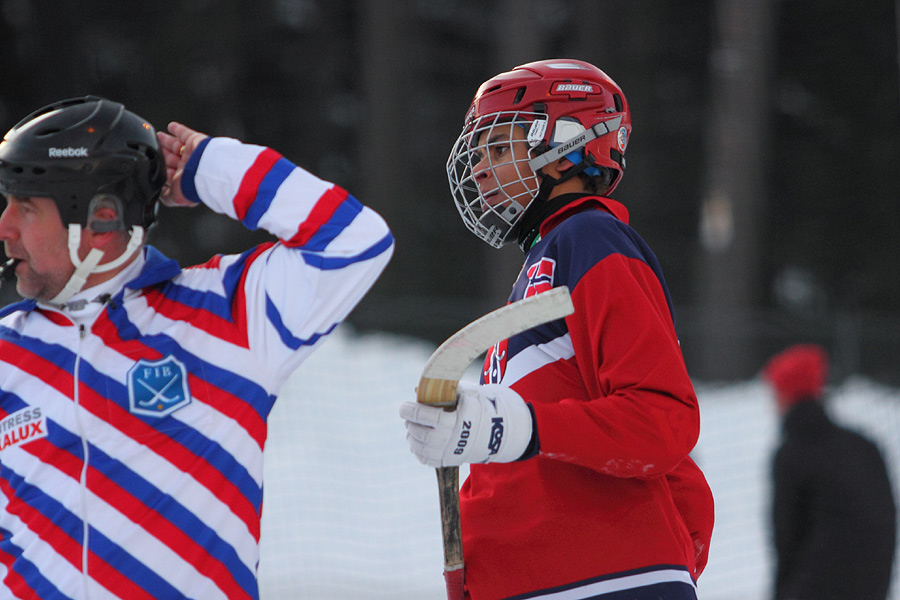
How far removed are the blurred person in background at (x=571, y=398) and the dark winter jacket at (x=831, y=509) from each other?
2201mm

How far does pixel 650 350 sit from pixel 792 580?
9.18ft

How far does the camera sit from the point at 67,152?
5.62ft

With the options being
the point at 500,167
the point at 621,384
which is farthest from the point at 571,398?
the point at 500,167

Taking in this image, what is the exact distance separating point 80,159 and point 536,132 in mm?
880

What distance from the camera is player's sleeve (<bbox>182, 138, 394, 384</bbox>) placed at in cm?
171

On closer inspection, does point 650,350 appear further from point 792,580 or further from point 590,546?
point 792,580

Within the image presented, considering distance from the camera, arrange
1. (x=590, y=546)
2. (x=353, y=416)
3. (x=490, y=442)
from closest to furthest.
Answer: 1. (x=490, y=442)
2. (x=590, y=546)
3. (x=353, y=416)

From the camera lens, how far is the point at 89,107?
179cm

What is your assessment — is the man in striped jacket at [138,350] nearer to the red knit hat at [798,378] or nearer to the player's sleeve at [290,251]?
the player's sleeve at [290,251]

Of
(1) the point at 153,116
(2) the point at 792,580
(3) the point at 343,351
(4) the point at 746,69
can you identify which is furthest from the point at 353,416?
(1) the point at 153,116

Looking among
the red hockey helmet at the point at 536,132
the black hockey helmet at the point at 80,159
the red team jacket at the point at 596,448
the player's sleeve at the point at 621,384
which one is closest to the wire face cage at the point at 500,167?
the red hockey helmet at the point at 536,132

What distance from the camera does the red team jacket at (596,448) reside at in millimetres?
1653

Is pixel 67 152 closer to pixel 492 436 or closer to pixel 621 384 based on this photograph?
pixel 492 436

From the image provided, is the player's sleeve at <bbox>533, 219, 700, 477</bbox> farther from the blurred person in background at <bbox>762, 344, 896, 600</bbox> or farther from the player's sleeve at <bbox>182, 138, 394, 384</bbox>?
the blurred person in background at <bbox>762, 344, 896, 600</bbox>
